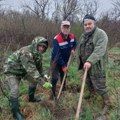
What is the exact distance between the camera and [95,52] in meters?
5.02

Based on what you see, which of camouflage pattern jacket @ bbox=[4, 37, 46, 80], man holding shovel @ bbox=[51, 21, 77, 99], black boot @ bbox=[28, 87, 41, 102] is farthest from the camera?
man holding shovel @ bbox=[51, 21, 77, 99]

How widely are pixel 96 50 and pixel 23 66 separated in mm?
1289

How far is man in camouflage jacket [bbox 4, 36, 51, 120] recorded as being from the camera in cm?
492

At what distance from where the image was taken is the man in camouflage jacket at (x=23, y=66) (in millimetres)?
4918

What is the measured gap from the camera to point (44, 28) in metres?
17.9

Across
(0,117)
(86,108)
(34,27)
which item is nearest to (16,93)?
(0,117)

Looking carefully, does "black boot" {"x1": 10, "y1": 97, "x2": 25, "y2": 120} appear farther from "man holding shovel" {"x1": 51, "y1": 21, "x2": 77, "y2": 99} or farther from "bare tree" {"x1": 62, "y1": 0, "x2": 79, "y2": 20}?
"bare tree" {"x1": 62, "y1": 0, "x2": 79, "y2": 20}

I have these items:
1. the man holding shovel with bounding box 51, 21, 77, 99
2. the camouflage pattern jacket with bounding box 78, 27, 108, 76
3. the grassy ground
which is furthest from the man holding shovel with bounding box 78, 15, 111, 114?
the man holding shovel with bounding box 51, 21, 77, 99

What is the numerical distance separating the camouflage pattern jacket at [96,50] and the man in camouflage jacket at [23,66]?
0.80 meters

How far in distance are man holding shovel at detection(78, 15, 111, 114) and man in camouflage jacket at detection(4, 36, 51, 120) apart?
0.80 metres

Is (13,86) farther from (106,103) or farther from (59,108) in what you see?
(106,103)

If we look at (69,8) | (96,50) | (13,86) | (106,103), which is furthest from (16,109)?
(69,8)

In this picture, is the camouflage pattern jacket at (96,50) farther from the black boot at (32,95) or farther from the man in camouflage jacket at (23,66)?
the black boot at (32,95)

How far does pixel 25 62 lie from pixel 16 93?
64 centimetres
